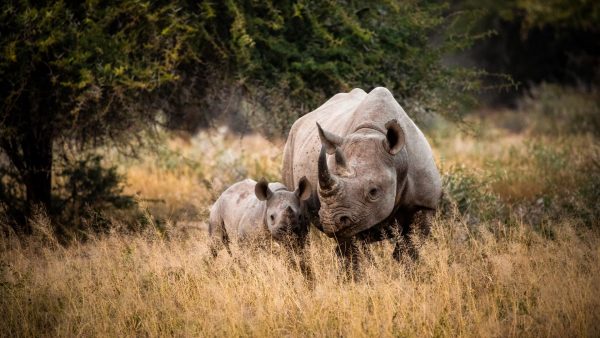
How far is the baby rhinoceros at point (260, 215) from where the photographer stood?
19.6 ft

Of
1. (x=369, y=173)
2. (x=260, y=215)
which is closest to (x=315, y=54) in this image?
(x=260, y=215)

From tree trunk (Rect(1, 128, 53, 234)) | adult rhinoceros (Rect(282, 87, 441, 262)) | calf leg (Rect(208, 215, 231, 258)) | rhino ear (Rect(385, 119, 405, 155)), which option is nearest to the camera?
adult rhinoceros (Rect(282, 87, 441, 262))

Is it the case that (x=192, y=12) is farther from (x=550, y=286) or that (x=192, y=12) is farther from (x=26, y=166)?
(x=550, y=286)

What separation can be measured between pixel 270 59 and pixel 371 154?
13.0 ft

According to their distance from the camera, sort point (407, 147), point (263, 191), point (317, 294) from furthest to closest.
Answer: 1. point (263, 191)
2. point (407, 147)
3. point (317, 294)

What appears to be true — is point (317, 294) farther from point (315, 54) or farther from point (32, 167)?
point (32, 167)

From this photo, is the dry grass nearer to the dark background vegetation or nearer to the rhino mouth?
the rhino mouth

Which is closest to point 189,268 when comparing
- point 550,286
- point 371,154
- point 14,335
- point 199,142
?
point 14,335

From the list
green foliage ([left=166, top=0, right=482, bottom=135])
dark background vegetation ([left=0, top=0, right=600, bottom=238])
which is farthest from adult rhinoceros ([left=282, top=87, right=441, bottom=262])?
dark background vegetation ([left=0, top=0, right=600, bottom=238])

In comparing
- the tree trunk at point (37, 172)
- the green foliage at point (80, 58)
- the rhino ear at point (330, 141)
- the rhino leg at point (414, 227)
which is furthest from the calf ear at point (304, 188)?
the tree trunk at point (37, 172)

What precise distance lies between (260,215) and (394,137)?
4.95 ft

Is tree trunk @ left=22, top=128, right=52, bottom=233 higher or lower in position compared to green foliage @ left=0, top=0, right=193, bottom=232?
lower

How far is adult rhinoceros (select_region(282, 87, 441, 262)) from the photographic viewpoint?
5.33 m

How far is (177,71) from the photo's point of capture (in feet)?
30.2
